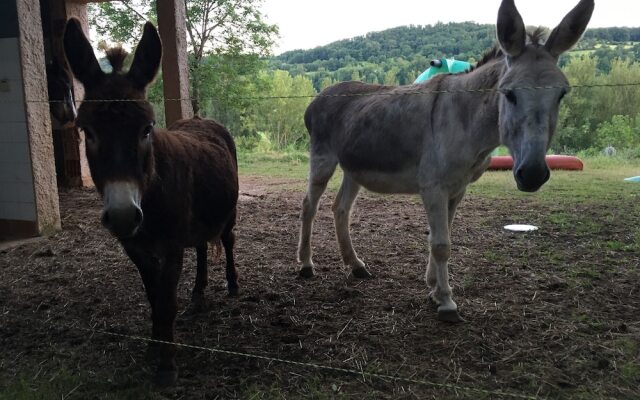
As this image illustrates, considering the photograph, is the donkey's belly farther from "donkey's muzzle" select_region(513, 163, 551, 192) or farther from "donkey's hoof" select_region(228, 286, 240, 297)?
"donkey's hoof" select_region(228, 286, 240, 297)

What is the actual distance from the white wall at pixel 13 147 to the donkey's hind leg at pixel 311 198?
142 inches

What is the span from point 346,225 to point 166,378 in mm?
2386

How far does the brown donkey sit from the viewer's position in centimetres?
228

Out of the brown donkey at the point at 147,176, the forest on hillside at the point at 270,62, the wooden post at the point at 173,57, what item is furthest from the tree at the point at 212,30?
the brown donkey at the point at 147,176

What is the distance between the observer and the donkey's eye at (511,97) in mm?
2758

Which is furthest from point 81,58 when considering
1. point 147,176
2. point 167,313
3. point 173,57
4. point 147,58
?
point 173,57

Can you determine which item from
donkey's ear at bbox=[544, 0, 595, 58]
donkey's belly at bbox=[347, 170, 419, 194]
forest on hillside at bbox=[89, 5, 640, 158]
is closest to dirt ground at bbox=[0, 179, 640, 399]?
donkey's belly at bbox=[347, 170, 419, 194]

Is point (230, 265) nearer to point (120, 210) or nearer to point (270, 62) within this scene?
point (120, 210)

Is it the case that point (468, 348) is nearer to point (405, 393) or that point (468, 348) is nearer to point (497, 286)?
point (405, 393)

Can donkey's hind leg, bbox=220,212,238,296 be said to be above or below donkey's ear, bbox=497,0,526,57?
below

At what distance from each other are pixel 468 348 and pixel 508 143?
1.36m

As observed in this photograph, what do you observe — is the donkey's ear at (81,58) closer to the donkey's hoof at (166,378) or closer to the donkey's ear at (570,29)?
the donkey's hoof at (166,378)

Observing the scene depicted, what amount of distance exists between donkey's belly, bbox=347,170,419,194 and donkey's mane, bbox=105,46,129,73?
2.16 m

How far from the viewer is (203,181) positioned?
328 cm
